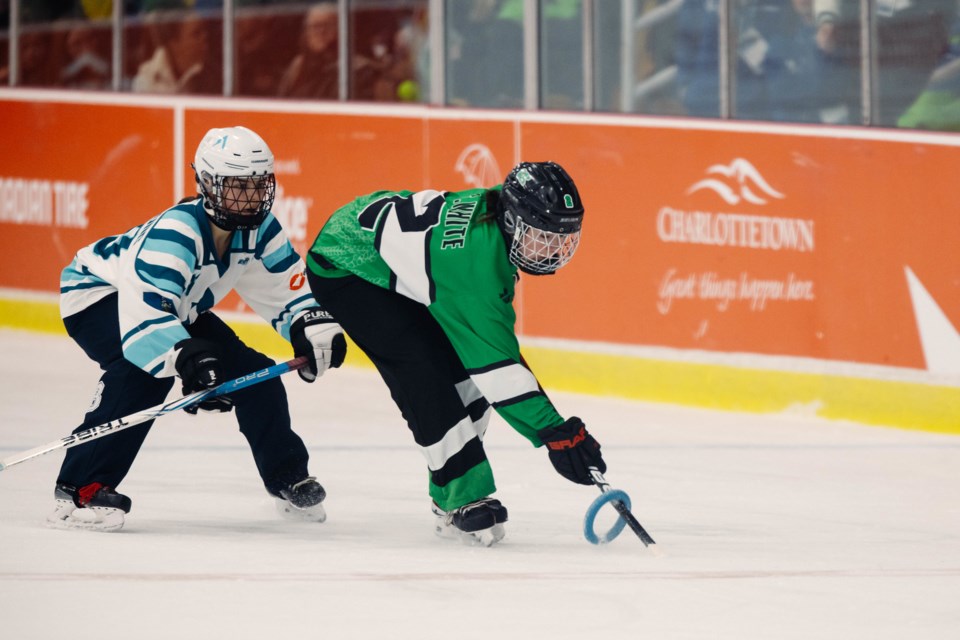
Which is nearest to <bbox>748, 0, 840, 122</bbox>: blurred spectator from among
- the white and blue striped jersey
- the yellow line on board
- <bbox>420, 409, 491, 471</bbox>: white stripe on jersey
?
the yellow line on board

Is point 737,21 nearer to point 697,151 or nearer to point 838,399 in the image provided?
point 697,151

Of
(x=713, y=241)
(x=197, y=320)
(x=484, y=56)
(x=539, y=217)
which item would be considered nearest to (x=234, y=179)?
(x=197, y=320)

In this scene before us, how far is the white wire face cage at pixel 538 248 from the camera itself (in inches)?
189

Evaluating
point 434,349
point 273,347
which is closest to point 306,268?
point 434,349

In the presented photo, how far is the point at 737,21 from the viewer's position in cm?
781

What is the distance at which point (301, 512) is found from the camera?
17.9 ft

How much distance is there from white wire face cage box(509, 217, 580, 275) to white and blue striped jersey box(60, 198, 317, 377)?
83 centimetres

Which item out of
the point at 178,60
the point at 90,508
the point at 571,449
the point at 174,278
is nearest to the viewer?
the point at 571,449

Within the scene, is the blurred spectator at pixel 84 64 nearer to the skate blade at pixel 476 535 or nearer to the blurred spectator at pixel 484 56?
the blurred spectator at pixel 484 56

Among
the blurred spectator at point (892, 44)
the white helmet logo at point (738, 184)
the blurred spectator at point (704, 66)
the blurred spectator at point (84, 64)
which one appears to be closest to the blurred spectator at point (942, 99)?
the blurred spectator at point (892, 44)

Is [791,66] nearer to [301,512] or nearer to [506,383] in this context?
[301,512]

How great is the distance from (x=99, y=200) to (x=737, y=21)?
3990 millimetres

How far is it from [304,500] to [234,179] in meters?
0.92

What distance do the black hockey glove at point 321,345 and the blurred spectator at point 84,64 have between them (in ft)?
18.7
